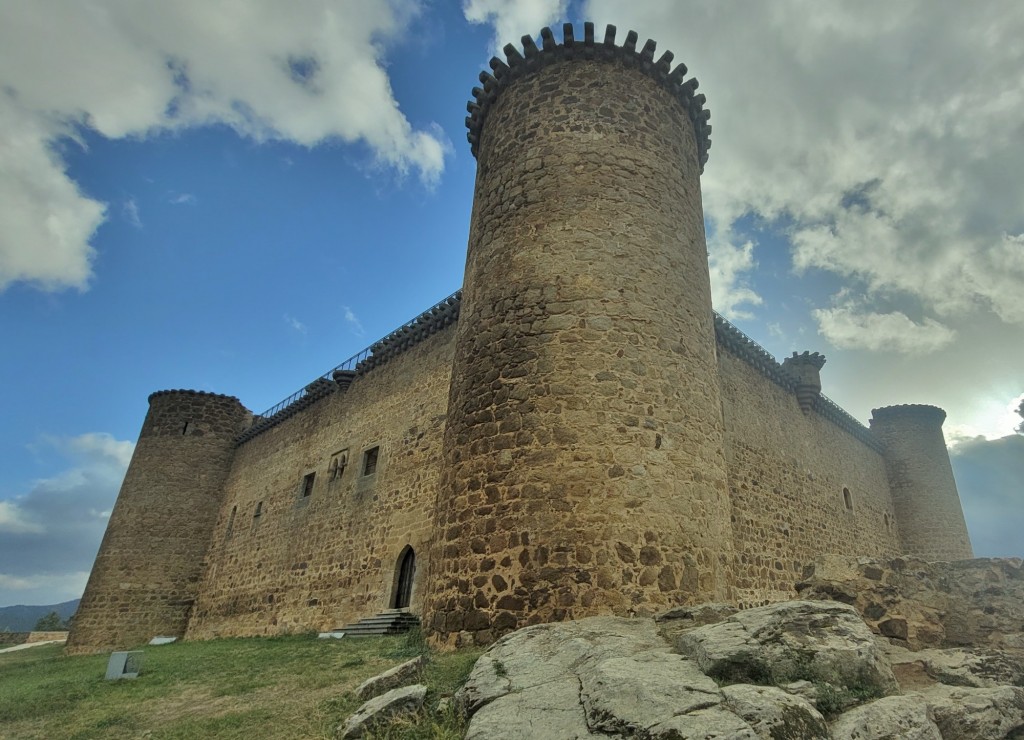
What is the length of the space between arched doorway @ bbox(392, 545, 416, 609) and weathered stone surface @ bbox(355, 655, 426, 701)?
25.7ft

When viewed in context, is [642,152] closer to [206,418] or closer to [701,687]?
[701,687]

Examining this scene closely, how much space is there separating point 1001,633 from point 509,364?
19.0 ft

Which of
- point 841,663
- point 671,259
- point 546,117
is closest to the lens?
point 841,663

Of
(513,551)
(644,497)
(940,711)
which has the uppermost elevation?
(644,497)

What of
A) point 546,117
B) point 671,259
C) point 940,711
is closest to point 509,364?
point 671,259

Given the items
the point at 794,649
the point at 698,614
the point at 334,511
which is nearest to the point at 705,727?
the point at 794,649

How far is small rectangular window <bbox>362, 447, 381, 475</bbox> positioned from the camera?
1633 cm

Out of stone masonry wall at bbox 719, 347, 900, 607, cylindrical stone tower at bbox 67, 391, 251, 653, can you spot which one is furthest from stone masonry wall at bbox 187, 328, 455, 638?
stone masonry wall at bbox 719, 347, 900, 607

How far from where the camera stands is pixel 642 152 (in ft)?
31.3

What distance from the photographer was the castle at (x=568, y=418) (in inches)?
280

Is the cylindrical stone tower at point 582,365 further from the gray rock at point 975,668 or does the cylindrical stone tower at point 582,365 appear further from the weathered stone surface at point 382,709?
the gray rock at point 975,668

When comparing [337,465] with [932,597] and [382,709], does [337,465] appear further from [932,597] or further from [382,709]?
[932,597]

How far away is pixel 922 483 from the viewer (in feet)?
81.7

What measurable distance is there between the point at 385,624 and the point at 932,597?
31.6 feet
